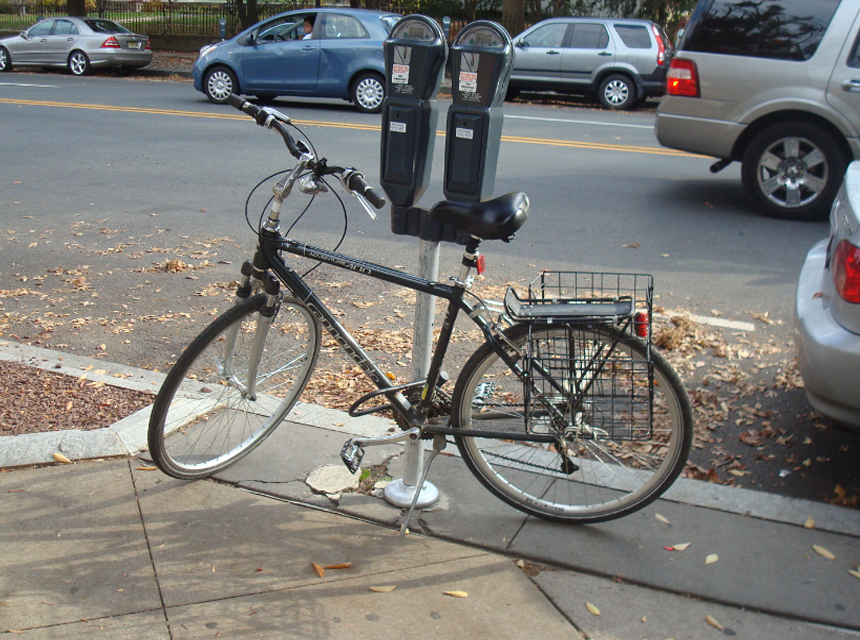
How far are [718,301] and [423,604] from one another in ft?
11.8

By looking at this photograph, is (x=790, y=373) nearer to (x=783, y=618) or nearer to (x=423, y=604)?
(x=783, y=618)

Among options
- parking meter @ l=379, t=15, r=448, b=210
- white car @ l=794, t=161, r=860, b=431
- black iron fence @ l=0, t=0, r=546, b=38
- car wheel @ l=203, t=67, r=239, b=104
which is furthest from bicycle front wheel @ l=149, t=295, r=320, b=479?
black iron fence @ l=0, t=0, r=546, b=38

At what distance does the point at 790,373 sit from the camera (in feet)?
14.8

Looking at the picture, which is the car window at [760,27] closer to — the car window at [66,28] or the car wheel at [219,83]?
the car wheel at [219,83]

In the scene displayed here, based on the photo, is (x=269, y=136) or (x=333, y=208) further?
(x=269, y=136)

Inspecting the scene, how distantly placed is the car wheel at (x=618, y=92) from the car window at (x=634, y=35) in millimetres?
629

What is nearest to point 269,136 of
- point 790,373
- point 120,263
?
point 120,263

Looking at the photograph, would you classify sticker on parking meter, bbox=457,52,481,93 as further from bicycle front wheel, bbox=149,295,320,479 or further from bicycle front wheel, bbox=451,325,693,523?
bicycle front wheel, bbox=149,295,320,479

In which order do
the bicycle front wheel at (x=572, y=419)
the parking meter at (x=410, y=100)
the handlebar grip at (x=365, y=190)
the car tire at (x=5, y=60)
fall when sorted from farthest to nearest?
the car tire at (x=5, y=60) → the parking meter at (x=410, y=100) → the bicycle front wheel at (x=572, y=419) → the handlebar grip at (x=365, y=190)

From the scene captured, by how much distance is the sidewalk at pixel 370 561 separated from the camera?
2639 mm

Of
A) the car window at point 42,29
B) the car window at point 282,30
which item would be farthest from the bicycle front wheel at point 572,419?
the car window at point 42,29

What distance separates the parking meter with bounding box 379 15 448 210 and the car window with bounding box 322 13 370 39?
11.7 metres

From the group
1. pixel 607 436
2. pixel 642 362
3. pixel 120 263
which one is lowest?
pixel 120 263

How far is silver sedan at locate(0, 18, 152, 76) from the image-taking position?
20141 mm
